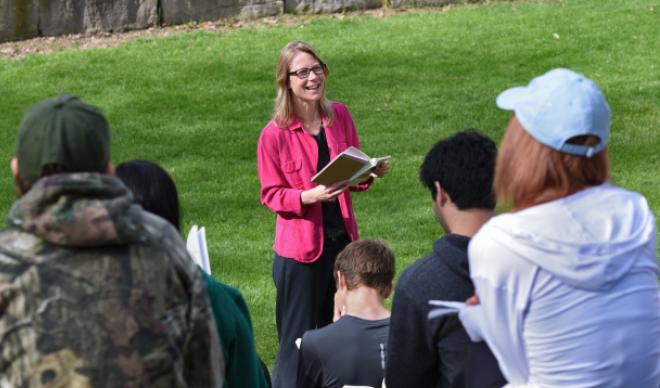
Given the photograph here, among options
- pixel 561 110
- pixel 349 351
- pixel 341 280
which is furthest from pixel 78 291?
pixel 341 280

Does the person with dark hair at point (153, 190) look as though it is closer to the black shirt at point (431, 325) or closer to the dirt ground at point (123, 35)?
the black shirt at point (431, 325)

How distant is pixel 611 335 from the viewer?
317cm

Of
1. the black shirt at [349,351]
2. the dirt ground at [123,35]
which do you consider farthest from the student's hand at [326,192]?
the dirt ground at [123,35]

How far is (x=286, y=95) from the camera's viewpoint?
688 cm

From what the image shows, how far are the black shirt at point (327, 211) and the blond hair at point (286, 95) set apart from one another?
0.12m

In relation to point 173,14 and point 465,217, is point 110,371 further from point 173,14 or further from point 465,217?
point 173,14

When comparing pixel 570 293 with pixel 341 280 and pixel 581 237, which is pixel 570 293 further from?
pixel 341 280

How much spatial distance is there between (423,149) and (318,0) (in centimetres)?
614

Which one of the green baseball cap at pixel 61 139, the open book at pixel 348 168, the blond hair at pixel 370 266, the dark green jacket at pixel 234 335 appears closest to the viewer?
the green baseball cap at pixel 61 139

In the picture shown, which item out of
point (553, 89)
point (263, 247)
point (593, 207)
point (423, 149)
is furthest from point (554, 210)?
point (423, 149)

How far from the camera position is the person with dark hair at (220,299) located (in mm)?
3820

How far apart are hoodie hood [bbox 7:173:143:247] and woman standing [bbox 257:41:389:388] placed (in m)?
3.63

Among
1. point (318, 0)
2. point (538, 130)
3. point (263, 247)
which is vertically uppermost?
point (538, 130)

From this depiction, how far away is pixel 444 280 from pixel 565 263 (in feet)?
2.47
